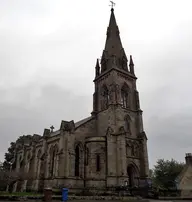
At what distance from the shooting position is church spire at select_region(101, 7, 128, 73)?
1664 inches

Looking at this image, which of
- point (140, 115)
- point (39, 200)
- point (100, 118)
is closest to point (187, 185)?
point (140, 115)

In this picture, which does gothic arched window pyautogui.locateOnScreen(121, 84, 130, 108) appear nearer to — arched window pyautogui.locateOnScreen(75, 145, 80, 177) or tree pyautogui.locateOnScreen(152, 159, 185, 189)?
arched window pyautogui.locateOnScreen(75, 145, 80, 177)

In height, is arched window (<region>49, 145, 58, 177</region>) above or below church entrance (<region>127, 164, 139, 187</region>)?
above

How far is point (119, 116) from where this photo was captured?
36.1 metres

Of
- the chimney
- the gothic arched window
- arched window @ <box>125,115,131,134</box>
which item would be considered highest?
the gothic arched window

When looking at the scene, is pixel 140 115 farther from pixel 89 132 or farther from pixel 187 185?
pixel 187 185

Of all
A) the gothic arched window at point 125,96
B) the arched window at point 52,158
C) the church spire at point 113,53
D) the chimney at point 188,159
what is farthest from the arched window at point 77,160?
the chimney at point 188,159

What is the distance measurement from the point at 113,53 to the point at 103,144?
60.7ft

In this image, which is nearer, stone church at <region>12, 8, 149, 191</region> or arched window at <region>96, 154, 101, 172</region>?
stone church at <region>12, 8, 149, 191</region>

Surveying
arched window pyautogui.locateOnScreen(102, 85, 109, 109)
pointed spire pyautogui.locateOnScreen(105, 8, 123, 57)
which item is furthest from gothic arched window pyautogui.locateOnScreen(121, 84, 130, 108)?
pointed spire pyautogui.locateOnScreen(105, 8, 123, 57)

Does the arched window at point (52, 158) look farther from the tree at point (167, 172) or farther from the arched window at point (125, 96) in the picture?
the tree at point (167, 172)

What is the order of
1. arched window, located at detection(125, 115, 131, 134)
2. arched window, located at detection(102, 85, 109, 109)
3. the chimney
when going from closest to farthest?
1. arched window, located at detection(125, 115, 131, 134)
2. the chimney
3. arched window, located at detection(102, 85, 109, 109)

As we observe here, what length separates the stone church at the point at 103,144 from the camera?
32.0 meters

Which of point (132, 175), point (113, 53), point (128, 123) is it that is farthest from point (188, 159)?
point (113, 53)
